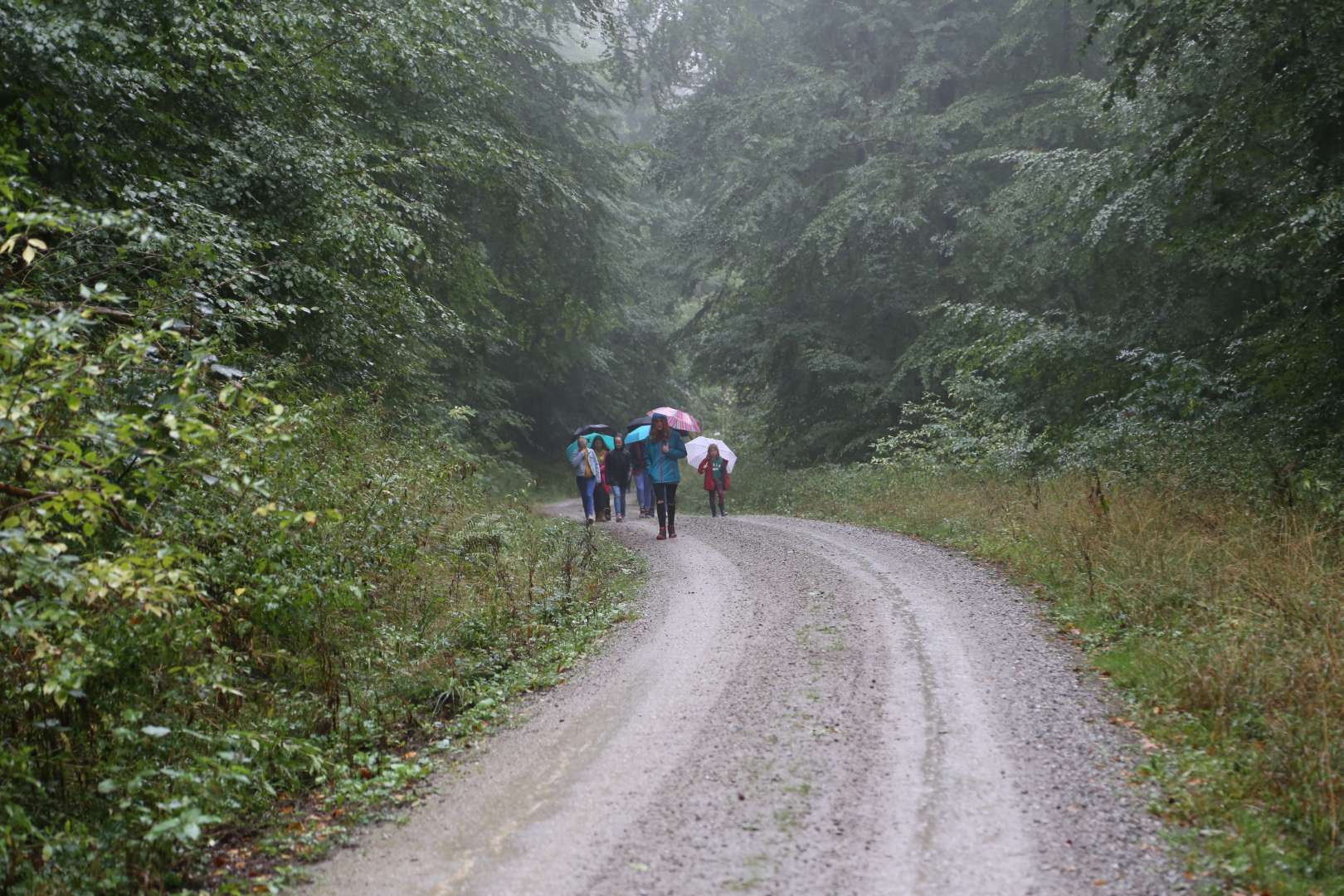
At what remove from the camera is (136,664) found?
5.26 m

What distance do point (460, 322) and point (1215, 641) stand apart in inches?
385

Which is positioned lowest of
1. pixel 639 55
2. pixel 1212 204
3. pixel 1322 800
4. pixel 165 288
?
pixel 1322 800

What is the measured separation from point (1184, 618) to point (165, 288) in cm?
766

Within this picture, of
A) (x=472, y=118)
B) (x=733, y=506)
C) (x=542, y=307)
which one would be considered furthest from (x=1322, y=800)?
(x=733, y=506)

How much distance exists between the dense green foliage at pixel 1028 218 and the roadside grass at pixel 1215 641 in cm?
135

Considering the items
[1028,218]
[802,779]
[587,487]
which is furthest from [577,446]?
[802,779]

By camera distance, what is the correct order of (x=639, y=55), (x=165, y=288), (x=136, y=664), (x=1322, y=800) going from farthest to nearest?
1. (x=639, y=55)
2. (x=165, y=288)
3. (x=136, y=664)
4. (x=1322, y=800)

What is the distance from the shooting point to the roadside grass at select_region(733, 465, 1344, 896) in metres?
4.35

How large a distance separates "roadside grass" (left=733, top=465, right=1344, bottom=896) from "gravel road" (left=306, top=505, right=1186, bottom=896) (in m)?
0.32

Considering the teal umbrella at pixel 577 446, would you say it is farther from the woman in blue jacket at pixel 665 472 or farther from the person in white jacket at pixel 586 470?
the woman in blue jacket at pixel 665 472

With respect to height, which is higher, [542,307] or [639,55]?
[639,55]

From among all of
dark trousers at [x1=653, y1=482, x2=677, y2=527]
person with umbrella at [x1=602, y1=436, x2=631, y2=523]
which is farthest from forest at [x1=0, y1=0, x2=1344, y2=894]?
person with umbrella at [x1=602, y1=436, x2=631, y2=523]

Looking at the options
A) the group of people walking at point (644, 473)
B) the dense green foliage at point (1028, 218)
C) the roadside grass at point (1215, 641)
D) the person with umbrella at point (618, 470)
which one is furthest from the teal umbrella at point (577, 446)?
the roadside grass at point (1215, 641)

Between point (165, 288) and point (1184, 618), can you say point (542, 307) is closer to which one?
point (165, 288)
